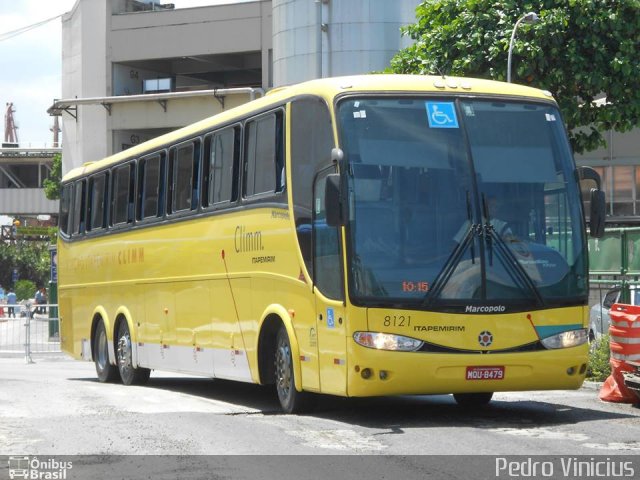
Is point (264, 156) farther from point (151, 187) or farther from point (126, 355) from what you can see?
point (126, 355)

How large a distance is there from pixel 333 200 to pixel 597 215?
9.48 ft

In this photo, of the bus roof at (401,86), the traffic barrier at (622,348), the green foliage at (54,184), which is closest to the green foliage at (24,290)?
the green foliage at (54,184)

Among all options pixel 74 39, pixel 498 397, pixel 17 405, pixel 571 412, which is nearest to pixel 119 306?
pixel 17 405

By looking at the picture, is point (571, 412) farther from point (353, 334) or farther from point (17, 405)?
point (17, 405)

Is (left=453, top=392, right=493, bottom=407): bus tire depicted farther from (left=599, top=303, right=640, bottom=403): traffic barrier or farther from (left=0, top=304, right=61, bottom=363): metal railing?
(left=0, top=304, right=61, bottom=363): metal railing

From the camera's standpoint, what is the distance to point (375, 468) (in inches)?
382

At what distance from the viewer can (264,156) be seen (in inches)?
595

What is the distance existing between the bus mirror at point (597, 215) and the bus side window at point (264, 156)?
3.29 m

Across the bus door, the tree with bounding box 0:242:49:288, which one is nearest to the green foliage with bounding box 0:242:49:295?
the tree with bounding box 0:242:49:288

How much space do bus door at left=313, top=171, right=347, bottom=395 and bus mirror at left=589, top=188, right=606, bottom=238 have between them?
269 cm

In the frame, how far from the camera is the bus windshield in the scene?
41.6 ft

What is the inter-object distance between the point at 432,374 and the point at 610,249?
7.87 m

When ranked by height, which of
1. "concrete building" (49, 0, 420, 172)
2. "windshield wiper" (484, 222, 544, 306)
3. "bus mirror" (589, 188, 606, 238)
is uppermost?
"concrete building" (49, 0, 420, 172)

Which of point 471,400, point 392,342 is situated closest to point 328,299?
point 392,342
